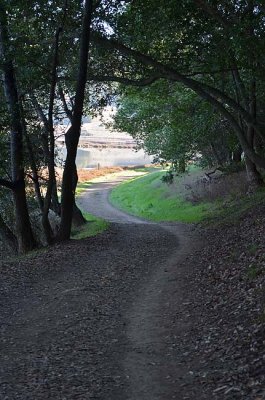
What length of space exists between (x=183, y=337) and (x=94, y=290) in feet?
12.3

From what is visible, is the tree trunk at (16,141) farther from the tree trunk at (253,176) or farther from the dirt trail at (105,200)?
the dirt trail at (105,200)

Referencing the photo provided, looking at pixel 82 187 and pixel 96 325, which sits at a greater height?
pixel 82 187

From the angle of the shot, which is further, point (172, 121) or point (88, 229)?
point (172, 121)

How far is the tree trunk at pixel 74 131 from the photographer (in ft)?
51.1

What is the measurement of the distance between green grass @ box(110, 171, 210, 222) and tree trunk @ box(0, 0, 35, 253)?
380 inches

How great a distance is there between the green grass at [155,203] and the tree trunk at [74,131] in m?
8.85

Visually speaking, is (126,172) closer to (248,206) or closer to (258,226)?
(248,206)

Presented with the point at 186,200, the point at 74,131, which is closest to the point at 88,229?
the point at 74,131

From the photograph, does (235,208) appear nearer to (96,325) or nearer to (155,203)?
(96,325)

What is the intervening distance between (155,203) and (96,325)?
32.0m

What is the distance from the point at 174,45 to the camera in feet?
58.4

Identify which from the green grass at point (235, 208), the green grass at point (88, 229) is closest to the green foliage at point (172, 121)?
the green grass at point (235, 208)

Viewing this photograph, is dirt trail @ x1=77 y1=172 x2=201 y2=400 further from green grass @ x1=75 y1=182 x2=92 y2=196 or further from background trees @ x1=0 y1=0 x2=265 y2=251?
green grass @ x1=75 y1=182 x2=92 y2=196

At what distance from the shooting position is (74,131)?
17.2m
